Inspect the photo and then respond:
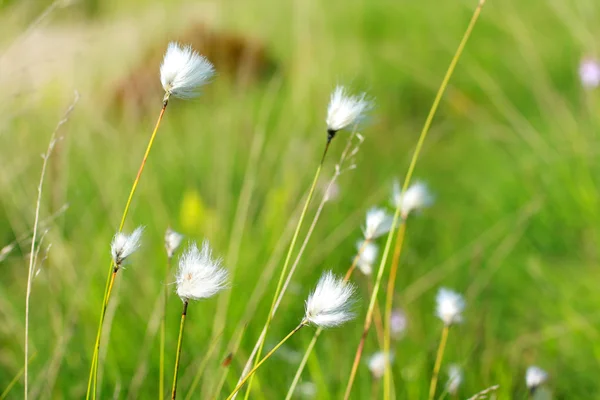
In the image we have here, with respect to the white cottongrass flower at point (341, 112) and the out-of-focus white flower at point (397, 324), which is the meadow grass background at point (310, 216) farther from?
the white cottongrass flower at point (341, 112)

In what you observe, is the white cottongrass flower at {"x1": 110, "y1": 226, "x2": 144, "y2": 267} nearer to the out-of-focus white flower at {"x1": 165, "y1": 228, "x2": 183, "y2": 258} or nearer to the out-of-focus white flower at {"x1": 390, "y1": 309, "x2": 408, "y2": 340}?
the out-of-focus white flower at {"x1": 165, "y1": 228, "x2": 183, "y2": 258}

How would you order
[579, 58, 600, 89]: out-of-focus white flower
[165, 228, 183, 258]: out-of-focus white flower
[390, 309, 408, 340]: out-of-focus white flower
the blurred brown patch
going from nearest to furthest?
[165, 228, 183, 258]: out-of-focus white flower → [390, 309, 408, 340]: out-of-focus white flower → [579, 58, 600, 89]: out-of-focus white flower → the blurred brown patch

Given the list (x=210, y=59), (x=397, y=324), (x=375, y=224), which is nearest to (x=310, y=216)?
(x=397, y=324)

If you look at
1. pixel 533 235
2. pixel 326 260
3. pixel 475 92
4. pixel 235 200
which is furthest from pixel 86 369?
pixel 475 92

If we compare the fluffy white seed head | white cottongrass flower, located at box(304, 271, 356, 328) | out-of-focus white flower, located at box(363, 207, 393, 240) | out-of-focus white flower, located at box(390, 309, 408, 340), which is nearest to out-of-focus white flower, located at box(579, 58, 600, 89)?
out-of-focus white flower, located at box(390, 309, 408, 340)

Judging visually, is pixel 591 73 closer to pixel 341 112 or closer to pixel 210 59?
pixel 341 112

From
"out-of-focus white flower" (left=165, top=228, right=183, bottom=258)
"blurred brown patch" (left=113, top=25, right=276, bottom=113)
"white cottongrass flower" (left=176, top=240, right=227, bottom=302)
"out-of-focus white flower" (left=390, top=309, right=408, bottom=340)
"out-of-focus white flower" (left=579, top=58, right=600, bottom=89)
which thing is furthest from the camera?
"blurred brown patch" (left=113, top=25, right=276, bottom=113)
